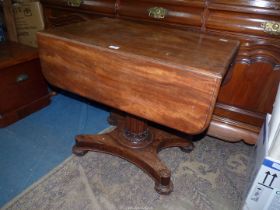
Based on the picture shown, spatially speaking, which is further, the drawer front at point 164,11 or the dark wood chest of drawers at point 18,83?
the dark wood chest of drawers at point 18,83

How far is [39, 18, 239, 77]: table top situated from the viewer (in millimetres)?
899

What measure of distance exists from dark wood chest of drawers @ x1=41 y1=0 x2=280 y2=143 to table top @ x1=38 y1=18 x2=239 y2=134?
16cm

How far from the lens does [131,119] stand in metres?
1.39

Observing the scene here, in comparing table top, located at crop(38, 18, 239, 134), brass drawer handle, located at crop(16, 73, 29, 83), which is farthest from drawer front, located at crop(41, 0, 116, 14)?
brass drawer handle, located at crop(16, 73, 29, 83)

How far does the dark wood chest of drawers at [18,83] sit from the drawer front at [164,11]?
0.76 m

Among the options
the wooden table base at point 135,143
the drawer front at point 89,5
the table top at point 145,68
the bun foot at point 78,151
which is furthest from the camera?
the drawer front at point 89,5

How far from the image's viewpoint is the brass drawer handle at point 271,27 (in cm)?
116

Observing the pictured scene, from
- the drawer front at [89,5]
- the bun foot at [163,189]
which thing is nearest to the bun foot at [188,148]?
the bun foot at [163,189]

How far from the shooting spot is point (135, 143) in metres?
1.40

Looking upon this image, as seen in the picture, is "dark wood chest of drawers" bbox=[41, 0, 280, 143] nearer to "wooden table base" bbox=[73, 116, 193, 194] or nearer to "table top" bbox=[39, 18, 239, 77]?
"table top" bbox=[39, 18, 239, 77]

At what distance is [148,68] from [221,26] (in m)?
0.62

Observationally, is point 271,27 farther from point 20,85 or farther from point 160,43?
point 20,85

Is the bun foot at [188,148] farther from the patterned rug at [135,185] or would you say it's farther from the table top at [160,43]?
the table top at [160,43]

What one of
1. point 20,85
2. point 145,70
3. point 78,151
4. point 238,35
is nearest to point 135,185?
point 78,151
